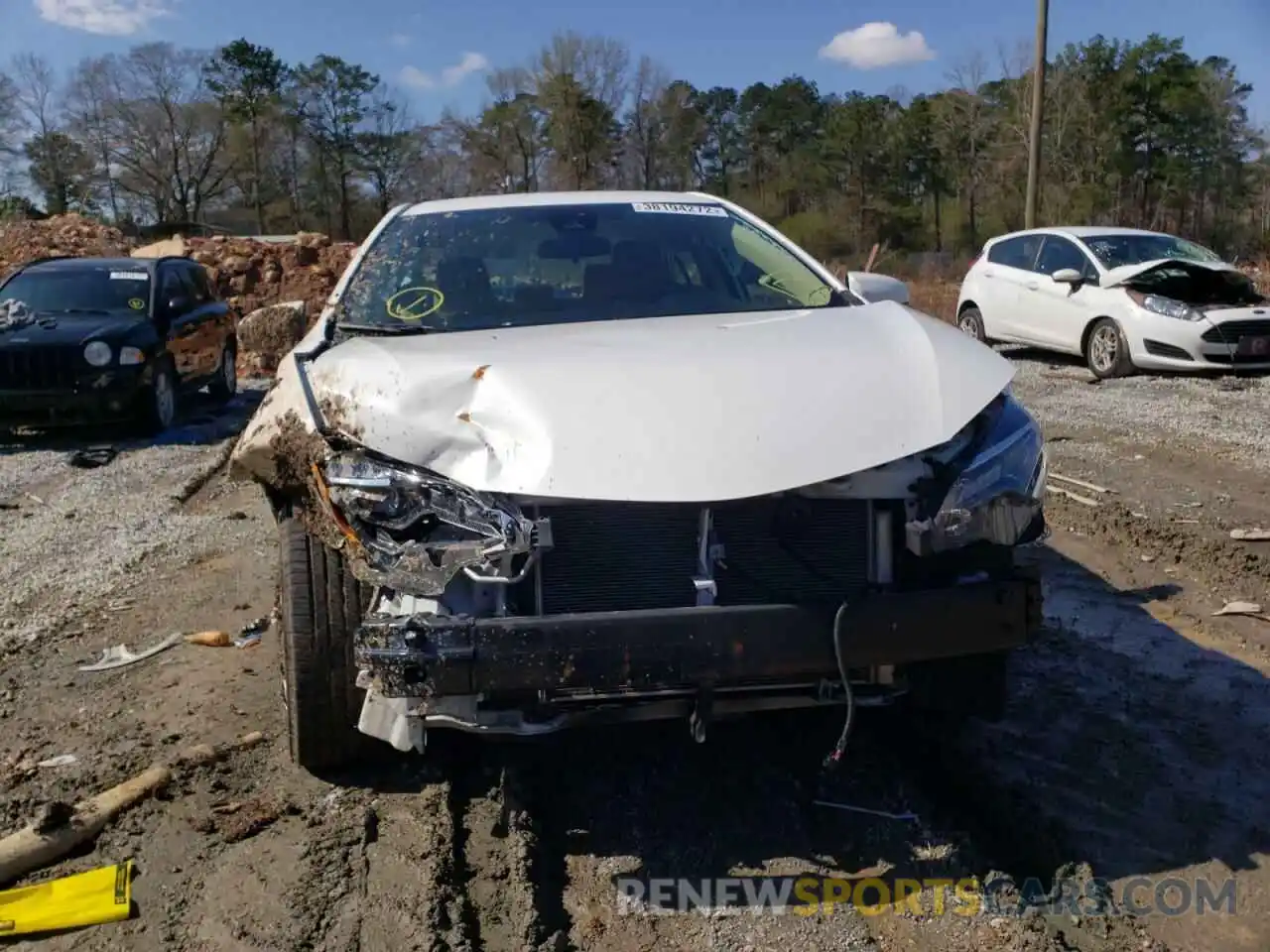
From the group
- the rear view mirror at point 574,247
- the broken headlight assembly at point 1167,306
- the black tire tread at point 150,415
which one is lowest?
the black tire tread at point 150,415

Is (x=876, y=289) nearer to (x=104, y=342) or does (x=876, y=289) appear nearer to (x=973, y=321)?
(x=104, y=342)

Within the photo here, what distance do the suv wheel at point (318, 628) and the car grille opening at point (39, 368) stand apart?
7.28 meters

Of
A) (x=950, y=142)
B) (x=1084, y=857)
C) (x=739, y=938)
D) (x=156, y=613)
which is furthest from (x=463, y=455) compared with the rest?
(x=950, y=142)

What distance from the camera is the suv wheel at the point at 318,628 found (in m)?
3.16

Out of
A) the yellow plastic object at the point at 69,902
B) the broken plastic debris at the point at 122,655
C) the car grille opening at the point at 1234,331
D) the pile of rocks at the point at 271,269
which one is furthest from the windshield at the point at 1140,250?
the pile of rocks at the point at 271,269

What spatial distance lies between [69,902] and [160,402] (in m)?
7.97

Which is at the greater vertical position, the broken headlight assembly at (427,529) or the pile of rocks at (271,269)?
the pile of rocks at (271,269)

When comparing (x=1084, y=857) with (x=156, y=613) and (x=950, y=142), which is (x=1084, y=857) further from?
(x=950, y=142)

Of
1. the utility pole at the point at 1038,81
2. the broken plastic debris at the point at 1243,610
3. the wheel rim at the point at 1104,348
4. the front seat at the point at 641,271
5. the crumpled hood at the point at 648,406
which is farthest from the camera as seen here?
the utility pole at the point at 1038,81

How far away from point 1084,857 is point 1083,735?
2.57ft

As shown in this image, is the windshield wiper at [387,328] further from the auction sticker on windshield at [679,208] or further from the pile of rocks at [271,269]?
the pile of rocks at [271,269]

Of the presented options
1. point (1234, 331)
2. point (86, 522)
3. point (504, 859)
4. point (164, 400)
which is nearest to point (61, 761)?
point (504, 859)

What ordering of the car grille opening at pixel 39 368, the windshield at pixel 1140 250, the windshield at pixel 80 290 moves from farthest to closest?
the windshield at pixel 1140 250, the windshield at pixel 80 290, the car grille opening at pixel 39 368

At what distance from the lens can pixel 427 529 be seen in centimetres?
279
